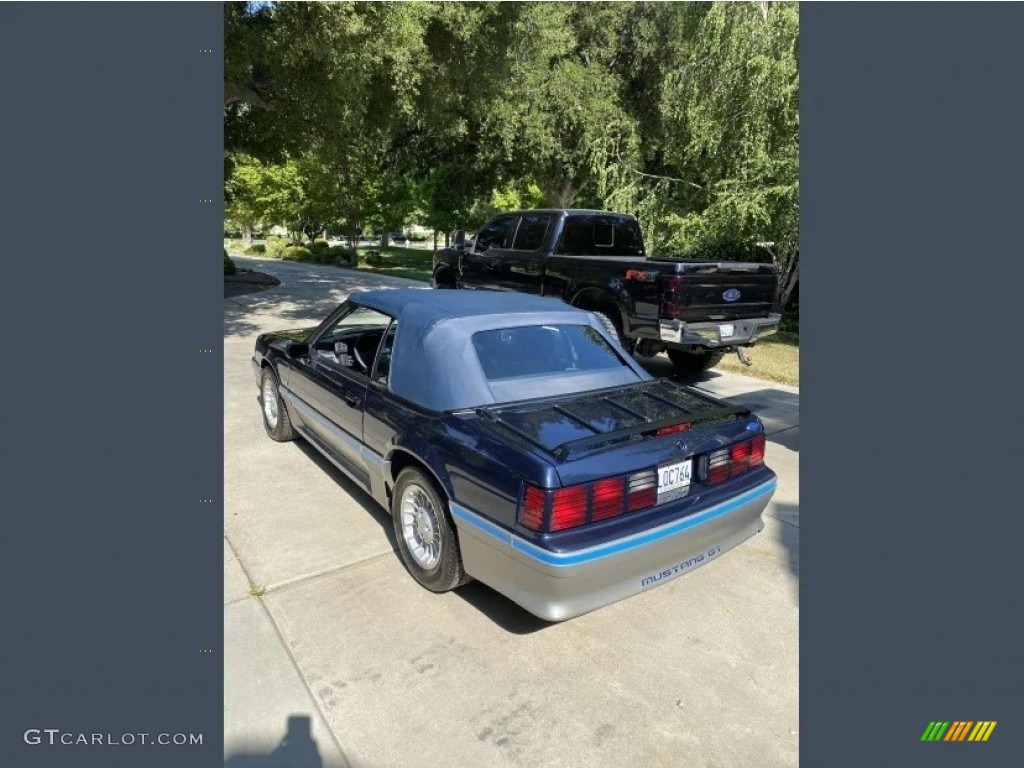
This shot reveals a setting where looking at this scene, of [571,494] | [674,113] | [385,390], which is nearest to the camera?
[571,494]

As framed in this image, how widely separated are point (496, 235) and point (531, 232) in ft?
2.72

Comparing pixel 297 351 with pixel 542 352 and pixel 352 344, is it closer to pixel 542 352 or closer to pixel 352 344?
pixel 352 344

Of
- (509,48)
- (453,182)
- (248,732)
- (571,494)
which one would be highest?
(509,48)

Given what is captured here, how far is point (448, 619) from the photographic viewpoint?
10.4ft

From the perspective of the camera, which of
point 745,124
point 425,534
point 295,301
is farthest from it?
point 295,301

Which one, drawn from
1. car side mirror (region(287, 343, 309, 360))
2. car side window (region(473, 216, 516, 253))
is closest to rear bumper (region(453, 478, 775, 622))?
car side mirror (region(287, 343, 309, 360))

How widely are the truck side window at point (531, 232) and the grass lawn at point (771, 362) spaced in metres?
3.16

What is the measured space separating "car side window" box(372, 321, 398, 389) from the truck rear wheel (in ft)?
17.4

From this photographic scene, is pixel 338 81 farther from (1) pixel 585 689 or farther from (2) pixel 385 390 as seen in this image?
(1) pixel 585 689

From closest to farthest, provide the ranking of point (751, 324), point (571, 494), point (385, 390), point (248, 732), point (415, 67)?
point (248, 732)
point (571, 494)
point (385, 390)
point (751, 324)
point (415, 67)

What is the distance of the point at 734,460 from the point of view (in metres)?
3.29

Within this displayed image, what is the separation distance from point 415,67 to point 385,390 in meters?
8.24

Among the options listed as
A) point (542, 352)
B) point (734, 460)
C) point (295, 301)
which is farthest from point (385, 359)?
point (295, 301)

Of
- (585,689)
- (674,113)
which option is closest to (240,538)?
(585,689)
